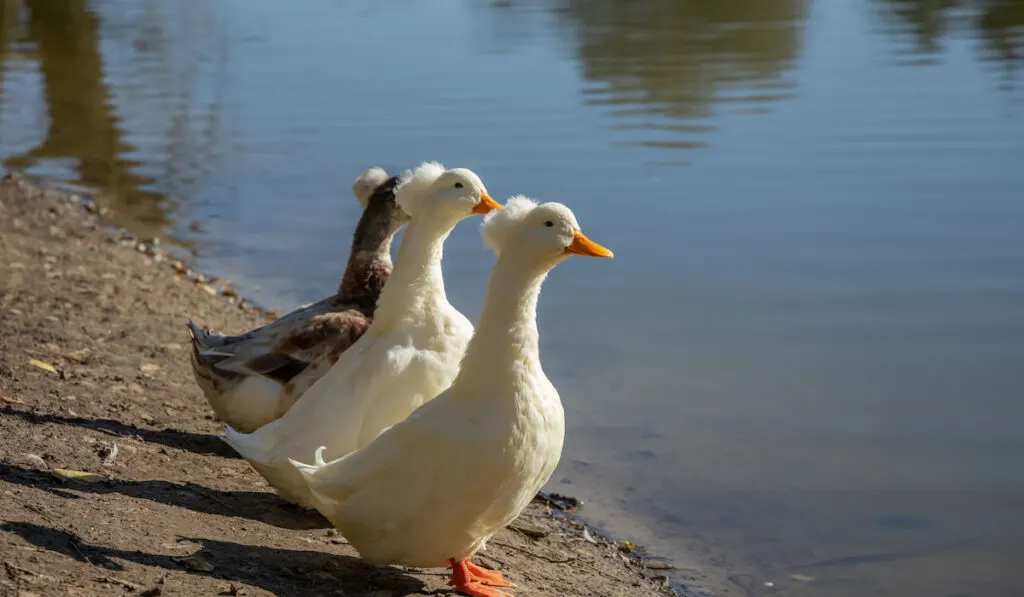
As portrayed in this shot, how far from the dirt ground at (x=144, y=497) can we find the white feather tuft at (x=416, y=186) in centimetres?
151

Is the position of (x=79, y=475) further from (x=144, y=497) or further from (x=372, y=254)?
(x=372, y=254)

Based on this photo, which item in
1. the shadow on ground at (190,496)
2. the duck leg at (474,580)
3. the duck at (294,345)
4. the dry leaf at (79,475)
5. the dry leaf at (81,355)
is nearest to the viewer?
the duck leg at (474,580)

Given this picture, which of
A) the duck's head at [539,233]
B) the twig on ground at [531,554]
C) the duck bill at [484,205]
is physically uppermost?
the duck's head at [539,233]

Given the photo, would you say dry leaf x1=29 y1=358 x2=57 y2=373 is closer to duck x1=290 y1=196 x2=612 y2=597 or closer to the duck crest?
the duck crest

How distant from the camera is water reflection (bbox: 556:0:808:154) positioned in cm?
1670

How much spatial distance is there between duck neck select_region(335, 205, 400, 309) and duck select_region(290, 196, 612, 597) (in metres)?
1.93

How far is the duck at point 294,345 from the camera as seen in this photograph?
245 inches

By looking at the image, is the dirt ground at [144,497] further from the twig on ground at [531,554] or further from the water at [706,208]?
the water at [706,208]

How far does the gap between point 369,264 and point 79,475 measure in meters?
1.98

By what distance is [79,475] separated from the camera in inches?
207

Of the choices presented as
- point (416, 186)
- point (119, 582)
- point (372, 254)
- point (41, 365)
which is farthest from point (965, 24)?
point (119, 582)

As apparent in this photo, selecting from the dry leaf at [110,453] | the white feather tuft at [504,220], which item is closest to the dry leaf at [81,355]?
the dry leaf at [110,453]

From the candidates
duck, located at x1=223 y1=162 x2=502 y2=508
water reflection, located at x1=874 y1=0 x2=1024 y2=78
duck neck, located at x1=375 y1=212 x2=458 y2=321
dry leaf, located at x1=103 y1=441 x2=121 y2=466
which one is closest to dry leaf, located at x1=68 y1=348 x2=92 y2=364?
dry leaf, located at x1=103 y1=441 x2=121 y2=466

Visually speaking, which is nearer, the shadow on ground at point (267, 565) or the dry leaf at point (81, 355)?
the shadow on ground at point (267, 565)
